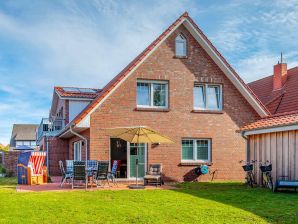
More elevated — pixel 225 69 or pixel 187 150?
pixel 225 69

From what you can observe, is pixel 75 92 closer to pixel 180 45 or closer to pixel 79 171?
pixel 180 45

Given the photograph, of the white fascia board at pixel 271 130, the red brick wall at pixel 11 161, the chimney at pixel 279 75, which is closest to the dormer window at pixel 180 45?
the white fascia board at pixel 271 130

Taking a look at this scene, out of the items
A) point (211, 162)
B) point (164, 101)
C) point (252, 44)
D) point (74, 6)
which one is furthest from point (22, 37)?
point (211, 162)

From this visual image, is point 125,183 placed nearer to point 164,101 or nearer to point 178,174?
point 178,174

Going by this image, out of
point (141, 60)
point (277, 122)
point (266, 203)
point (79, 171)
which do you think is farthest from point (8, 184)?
point (266, 203)

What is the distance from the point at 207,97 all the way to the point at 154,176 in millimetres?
5929

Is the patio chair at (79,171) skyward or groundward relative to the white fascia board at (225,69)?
groundward

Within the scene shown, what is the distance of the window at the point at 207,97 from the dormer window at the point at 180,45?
1860 mm

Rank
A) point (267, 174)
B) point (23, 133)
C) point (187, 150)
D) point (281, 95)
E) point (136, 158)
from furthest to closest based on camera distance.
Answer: point (23, 133) < point (281, 95) < point (187, 150) < point (136, 158) < point (267, 174)

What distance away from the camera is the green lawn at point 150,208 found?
8766 mm

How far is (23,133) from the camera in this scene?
280ft

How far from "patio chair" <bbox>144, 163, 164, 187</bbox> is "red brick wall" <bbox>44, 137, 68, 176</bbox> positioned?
941cm

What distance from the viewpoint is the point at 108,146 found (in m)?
18.6

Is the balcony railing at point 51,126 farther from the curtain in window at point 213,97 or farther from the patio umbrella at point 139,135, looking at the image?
the patio umbrella at point 139,135
